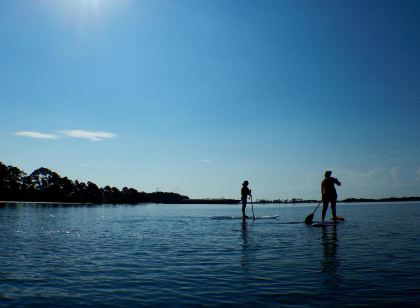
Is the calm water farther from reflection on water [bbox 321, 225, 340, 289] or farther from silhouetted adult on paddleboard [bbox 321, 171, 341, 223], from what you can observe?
silhouetted adult on paddleboard [bbox 321, 171, 341, 223]

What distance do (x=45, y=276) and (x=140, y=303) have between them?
144 inches

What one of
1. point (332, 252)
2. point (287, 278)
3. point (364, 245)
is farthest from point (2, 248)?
point (364, 245)

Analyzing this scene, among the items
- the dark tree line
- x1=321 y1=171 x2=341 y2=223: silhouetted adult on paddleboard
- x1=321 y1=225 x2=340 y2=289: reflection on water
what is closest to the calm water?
x1=321 y1=225 x2=340 y2=289: reflection on water

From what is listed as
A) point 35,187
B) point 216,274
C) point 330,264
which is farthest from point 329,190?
point 35,187

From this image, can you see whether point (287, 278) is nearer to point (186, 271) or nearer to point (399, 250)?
point (186, 271)

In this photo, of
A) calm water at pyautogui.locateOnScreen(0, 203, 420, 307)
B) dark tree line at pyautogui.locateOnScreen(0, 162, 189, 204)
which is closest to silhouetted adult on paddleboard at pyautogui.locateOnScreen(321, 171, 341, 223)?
calm water at pyautogui.locateOnScreen(0, 203, 420, 307)

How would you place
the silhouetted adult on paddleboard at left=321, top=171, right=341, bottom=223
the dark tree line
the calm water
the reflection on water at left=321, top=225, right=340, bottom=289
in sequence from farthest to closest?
the dark tree line
the silhouetted adult on paddleboard at left=321, top=171, right=341, bottom=223
the reflection on water at left=321, top=225, right=340, bottom=289
the calm water

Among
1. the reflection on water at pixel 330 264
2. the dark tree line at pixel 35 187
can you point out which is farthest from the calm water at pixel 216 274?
the dark tree line at pixel 35 187

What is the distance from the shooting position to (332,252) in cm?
1173

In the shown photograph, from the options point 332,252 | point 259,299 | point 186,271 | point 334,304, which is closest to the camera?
point 334,304

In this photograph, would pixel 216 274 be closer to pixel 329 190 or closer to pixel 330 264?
pixel 330 264

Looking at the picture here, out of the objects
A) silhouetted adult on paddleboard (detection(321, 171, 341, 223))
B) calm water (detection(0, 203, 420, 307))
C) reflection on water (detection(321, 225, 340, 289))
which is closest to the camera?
calm water (detection(0, 203, 420, 307))

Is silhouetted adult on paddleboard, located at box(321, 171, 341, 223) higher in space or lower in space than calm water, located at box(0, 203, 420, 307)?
higher

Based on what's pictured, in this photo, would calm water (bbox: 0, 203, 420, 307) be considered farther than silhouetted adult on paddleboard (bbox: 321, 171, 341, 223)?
No
